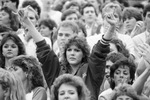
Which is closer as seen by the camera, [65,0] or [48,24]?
[48,24]

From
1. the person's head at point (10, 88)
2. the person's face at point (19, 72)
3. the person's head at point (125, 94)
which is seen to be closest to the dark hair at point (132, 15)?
the person's face at point (19, 72)

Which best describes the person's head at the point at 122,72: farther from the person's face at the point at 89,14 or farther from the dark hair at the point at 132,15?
the person's face at the point at 89,14

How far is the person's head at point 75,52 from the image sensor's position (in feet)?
34.9

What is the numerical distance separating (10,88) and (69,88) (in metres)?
0.92

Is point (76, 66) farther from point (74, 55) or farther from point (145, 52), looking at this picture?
point (145, 52)

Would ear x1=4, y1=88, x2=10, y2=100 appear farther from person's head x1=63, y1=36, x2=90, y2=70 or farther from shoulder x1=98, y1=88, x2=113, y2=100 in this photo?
person's head x1=63, y1=36, x2=90, y2=70

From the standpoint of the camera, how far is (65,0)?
1852 cm

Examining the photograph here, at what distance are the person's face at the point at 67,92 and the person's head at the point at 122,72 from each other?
0.77 m

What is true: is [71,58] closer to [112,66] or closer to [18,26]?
[112,66]

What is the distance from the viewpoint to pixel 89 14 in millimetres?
15602

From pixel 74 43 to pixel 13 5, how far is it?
5689 mm

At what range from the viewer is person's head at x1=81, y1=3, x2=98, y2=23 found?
15.4m

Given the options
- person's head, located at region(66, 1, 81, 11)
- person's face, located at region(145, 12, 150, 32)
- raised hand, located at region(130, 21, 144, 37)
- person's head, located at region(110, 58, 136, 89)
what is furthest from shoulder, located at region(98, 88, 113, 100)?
person's head, located at region(66, 1, 81, 11)

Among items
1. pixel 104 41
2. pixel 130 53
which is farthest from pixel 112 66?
pixel 130 53
